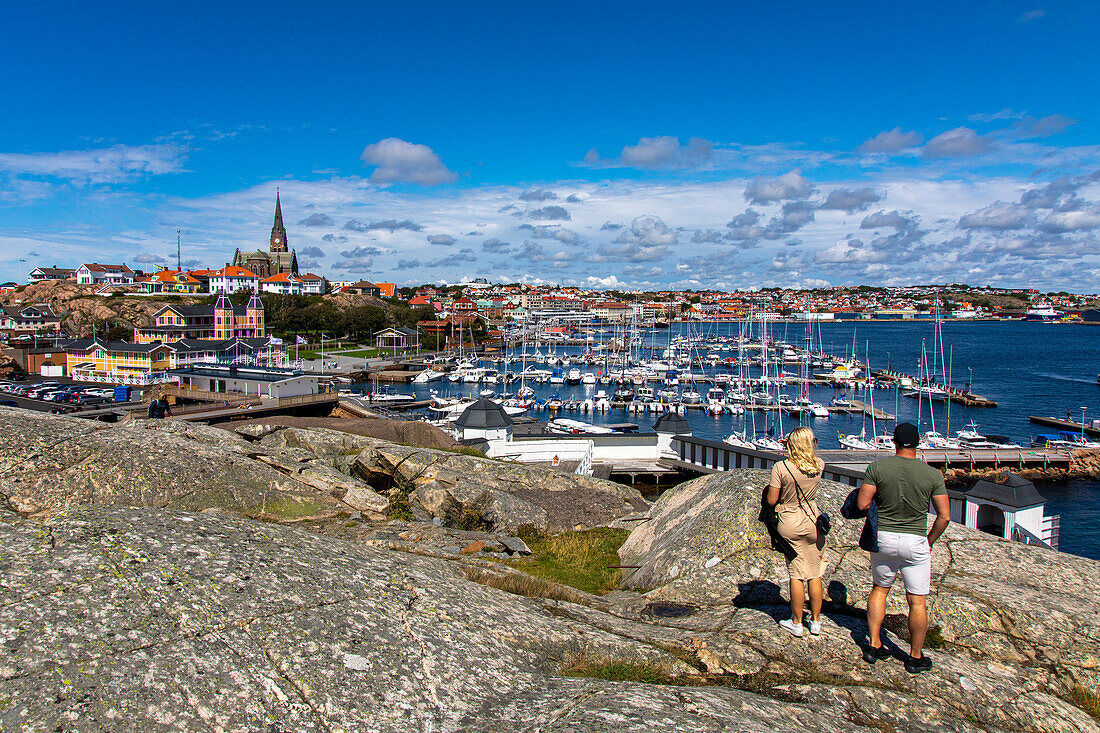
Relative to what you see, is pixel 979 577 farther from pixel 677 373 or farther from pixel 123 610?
pixel 677 373

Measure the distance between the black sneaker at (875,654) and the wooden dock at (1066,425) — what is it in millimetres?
64355

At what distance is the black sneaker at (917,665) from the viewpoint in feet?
16.2

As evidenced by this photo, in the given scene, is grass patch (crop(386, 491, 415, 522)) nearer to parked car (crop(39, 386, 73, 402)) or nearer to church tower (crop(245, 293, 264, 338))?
parked car (crop(39, 386, 73, 402))

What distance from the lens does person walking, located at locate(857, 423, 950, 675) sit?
499 centimetres

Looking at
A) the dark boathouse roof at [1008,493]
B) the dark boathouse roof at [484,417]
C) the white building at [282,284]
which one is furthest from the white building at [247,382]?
the white building at [282,284]

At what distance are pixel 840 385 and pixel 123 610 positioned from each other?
3645 inches

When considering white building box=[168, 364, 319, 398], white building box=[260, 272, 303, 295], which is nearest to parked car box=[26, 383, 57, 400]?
white building box=[168, 364, 319, 398]

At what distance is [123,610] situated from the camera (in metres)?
3.60

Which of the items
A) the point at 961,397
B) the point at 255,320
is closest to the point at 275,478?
the point at 961,397

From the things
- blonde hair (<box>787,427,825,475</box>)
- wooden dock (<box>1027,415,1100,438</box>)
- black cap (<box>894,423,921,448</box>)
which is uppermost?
black cap (<box>894,423,921,448</box>)

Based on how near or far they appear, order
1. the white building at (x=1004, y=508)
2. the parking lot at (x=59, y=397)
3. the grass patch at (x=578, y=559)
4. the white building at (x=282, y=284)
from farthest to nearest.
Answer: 1. the white building at (x=282, y=284)
2. the parking lot at (x=59, y=397)
3. the white building at (x=1004, y=508)
4. the grass patch at (x=578, y=559)

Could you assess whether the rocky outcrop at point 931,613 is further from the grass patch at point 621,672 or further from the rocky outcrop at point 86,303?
the rocky outcrop at point 86,303

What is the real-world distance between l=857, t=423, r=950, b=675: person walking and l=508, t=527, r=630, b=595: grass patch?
3.18 metres

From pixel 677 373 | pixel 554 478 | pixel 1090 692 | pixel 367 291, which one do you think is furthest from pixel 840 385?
pixel 367 291
